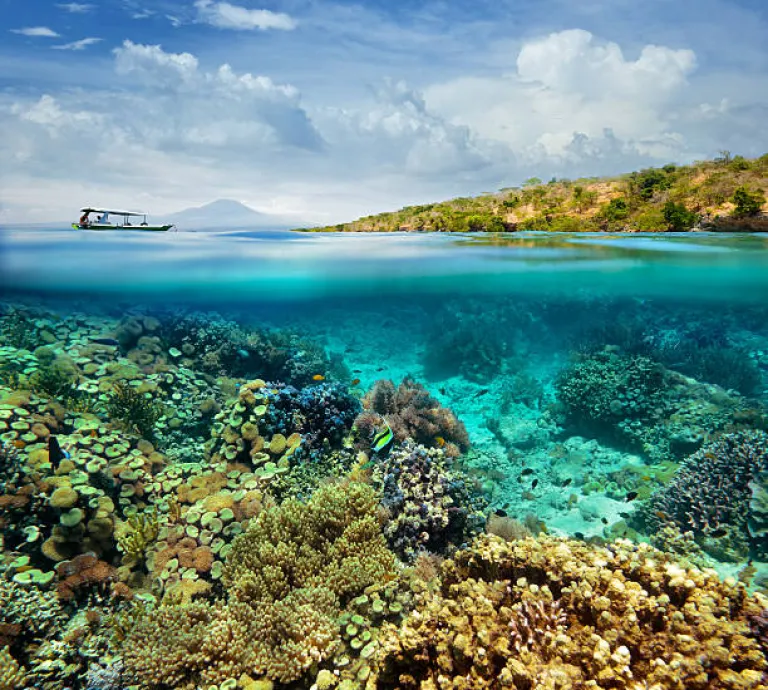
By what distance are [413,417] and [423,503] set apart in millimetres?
2984

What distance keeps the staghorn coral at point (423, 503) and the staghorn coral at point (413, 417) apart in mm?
1426

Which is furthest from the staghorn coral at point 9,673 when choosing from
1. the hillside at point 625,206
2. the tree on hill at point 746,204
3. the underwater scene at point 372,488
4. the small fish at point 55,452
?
the tree on hill at point 746,204

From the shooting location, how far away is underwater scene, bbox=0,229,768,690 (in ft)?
12.3

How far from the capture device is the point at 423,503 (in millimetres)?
6246

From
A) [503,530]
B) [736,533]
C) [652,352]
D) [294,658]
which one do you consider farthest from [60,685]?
[652,352]

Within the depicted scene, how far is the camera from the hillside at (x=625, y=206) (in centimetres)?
1706

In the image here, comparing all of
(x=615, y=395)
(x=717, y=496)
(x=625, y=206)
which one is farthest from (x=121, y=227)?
(x=625, y=206)

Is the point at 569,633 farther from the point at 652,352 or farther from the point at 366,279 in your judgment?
the point at 366,279

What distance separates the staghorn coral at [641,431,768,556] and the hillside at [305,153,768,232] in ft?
41.1

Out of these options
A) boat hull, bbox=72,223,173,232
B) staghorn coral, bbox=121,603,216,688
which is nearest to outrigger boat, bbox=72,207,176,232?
boat hull, bbox=72,223,173,232

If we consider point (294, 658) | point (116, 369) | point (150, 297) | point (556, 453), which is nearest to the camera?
point (294, 658)

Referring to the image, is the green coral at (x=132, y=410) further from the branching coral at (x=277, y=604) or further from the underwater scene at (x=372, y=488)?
the branching coral at (x=277, y=604)

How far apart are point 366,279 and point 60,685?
14632 millimetres

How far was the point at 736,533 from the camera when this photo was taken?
692cm
